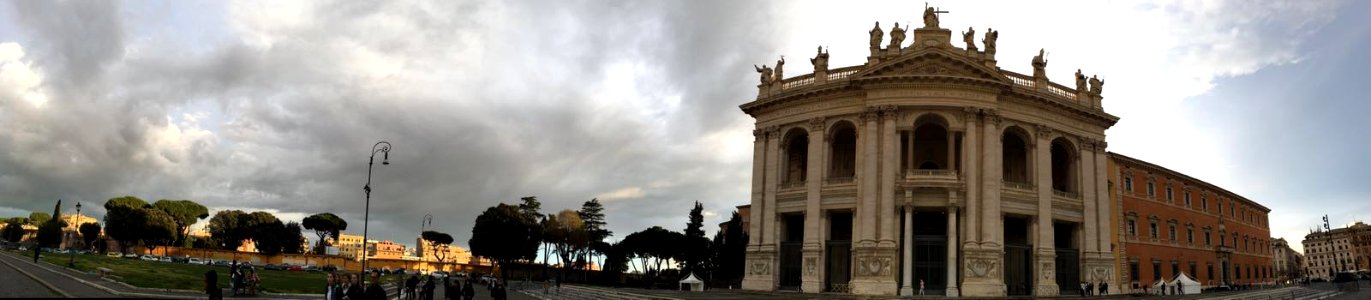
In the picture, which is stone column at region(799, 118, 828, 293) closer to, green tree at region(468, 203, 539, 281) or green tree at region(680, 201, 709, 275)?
green tree at region(680, 201, 709, 275)

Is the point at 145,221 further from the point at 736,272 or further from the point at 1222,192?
the point at 1222,192

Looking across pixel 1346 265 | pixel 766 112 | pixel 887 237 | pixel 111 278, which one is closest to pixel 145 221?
pixel 111 278

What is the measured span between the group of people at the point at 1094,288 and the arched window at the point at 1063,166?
5.09 metres

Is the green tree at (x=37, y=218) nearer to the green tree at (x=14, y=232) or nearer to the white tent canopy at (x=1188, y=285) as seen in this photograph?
the green tree at (x=14, y=232)

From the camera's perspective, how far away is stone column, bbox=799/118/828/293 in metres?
42.1

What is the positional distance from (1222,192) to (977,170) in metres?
33.2

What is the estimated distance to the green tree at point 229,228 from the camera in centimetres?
9388

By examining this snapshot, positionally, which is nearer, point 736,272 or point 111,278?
point 111,278

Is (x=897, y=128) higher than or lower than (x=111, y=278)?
higher

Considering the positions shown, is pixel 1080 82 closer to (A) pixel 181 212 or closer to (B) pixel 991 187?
(B) pixel 991 187

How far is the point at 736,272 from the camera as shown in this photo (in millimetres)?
53594

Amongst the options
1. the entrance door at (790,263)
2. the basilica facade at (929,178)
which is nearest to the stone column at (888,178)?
the basilica facade at (929,178)

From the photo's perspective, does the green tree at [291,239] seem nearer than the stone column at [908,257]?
No

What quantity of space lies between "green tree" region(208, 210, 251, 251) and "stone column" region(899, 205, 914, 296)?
252ft
